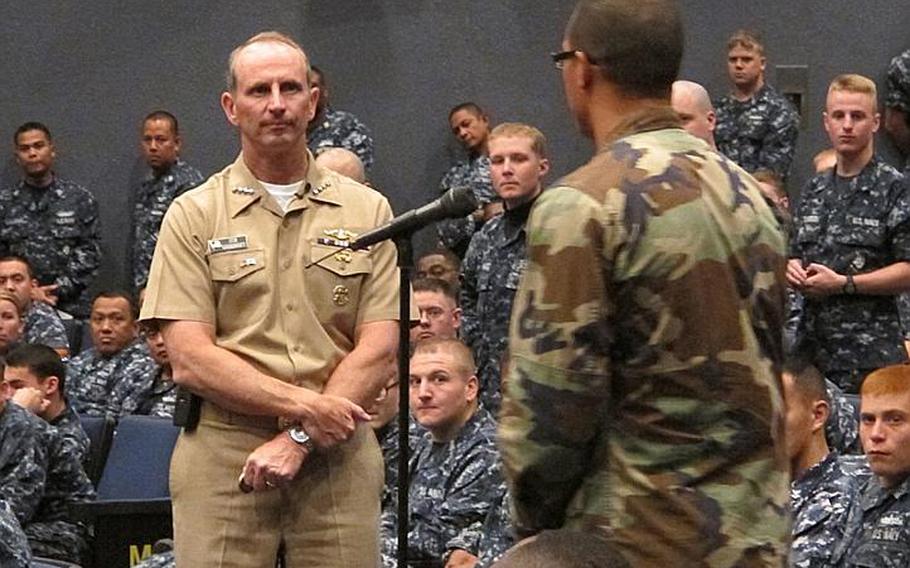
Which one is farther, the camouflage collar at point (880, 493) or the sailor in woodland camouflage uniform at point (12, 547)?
the sailor in woodland camouflage uniform at point (12, 547)

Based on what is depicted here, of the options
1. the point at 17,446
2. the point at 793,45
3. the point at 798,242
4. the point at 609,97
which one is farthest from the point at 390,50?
the point at 609,97

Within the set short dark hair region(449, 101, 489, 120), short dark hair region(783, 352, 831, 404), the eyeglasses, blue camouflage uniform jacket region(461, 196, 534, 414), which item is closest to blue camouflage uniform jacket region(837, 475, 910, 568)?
short dark hair region(783, 352, 831, 404)

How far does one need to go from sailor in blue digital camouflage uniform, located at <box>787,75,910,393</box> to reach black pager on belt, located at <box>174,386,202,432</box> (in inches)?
123

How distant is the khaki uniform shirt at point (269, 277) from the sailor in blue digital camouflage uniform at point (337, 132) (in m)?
5.47

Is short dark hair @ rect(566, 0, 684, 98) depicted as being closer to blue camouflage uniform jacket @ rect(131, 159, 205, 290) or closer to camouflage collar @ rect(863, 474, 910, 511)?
camouflage collar @ rect(863, 474, 910, 511)

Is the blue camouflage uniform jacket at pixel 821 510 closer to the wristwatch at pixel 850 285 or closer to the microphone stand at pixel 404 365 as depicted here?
the microphone stand at pixel 404 365

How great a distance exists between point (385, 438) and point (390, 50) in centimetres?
470

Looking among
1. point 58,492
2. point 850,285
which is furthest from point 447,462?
point 850,285

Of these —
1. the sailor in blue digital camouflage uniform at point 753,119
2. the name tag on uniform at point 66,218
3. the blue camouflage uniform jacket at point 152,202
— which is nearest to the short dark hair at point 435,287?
the sailor in blue digital camouflage uniform at point 753,119

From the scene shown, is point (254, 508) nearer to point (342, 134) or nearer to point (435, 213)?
point (435, 213)

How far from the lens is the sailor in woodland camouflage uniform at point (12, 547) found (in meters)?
4.04

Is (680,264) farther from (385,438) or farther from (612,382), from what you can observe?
(385,438)

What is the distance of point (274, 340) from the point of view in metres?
3.12

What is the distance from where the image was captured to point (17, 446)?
557 centimetres
